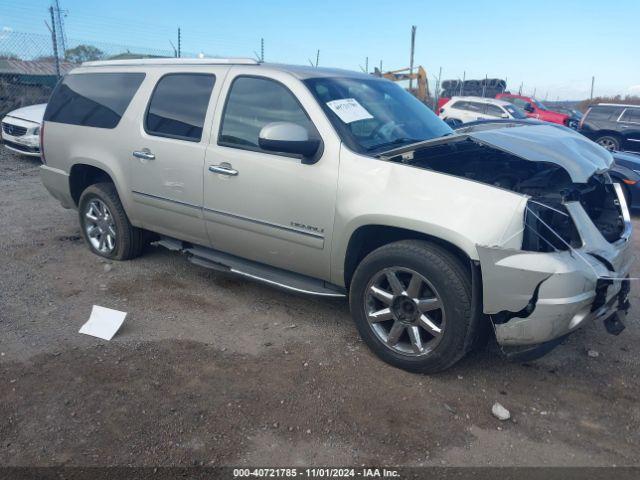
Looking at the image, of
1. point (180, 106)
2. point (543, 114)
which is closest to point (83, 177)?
point (180, 106)

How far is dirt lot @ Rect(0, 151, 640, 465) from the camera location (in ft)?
8.66

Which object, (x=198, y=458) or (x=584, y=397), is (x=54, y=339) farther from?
(x=584, y=397)

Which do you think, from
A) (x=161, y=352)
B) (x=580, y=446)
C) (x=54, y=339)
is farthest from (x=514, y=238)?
(x=54, y=339)

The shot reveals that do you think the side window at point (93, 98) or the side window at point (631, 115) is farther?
the side window at point (631, 115)

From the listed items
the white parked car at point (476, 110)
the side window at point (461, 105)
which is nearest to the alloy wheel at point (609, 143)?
the white parked car at point (476, 110)

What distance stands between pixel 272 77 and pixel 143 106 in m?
1.40

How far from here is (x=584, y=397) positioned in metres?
3.15

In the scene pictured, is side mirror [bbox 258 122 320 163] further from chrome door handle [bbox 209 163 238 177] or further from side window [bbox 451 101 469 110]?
side window [bbox 451 101 469 110]

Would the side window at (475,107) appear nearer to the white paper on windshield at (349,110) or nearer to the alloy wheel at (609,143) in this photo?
the alloy wheel at (609,143)

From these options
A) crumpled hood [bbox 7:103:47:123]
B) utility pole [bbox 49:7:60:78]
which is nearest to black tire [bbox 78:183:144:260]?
crumpled hood [bbox 7:103:47:123]

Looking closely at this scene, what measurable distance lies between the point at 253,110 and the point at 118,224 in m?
2.00

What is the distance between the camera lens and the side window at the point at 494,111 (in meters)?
16.6

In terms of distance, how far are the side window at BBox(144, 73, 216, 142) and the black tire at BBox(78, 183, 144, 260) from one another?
2.94ft

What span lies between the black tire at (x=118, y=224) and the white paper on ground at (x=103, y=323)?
1.13m
